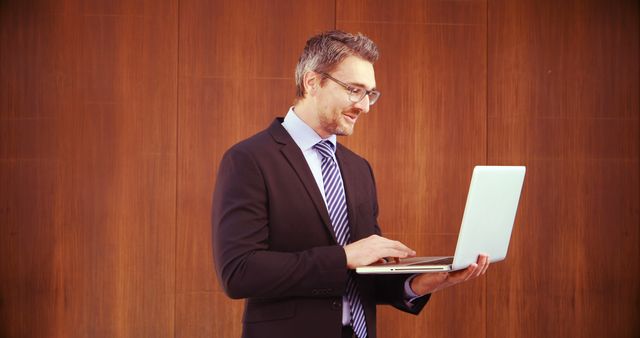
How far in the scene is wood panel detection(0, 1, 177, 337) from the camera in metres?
3.90

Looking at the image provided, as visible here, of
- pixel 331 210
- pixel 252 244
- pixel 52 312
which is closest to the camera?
pixel 252 244

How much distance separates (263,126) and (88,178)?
43.7 inches

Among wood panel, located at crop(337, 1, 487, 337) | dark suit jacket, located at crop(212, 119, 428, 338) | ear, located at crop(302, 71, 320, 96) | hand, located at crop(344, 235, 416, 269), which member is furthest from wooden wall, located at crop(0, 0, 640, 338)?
hand, located at crop(344, 235, 416, 269)

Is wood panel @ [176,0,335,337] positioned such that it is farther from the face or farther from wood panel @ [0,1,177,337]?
the face

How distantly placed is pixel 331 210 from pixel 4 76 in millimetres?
2936

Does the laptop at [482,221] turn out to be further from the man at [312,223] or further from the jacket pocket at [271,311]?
the jacket pocket at [271,311]

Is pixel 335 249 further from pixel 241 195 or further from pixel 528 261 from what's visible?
pixel 528 261

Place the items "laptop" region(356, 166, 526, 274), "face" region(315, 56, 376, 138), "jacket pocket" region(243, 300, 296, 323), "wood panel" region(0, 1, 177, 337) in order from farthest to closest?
"wood panel" region(0, 1, 177, 337)
"face" region(315, 56, 376, 138)
"jacket pocket" region(243, 300, 296, 323)
"laptop" region(356, 166, 526, 274)

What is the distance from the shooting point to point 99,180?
391 centimetres

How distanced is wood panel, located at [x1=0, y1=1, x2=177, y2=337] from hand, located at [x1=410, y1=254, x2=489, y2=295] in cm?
234

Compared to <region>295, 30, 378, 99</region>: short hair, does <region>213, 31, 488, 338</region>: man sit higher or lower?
lower

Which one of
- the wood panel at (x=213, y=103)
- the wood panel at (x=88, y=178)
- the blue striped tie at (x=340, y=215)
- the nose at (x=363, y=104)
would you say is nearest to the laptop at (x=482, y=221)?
the blue striped tie at (x=340, y=215)

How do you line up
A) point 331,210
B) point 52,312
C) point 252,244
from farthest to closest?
point 52,312, point 331,210, point 252,244

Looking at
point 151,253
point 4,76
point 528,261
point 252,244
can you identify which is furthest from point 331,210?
point 4,76
